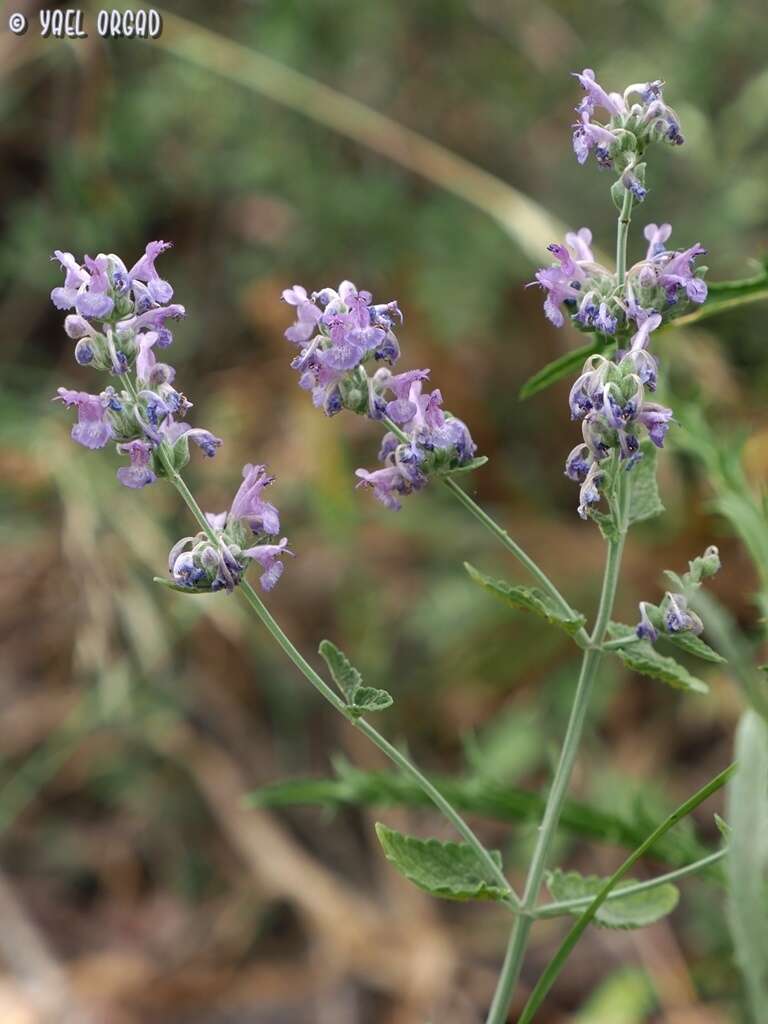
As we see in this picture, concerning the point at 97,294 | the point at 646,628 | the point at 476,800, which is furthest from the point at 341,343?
the point at 476,800

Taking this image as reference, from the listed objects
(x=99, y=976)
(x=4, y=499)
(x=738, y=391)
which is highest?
(x=738, y=391)

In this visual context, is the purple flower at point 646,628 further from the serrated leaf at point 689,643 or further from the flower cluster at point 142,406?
the flower cluster at point 142,406

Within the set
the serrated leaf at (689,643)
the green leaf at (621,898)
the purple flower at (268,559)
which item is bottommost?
the green leaf at (621,898)

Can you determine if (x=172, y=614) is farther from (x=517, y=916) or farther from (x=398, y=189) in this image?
(x=517, y=916)

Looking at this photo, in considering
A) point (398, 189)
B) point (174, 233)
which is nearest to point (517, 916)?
point (398, 189)

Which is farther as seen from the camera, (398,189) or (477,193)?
(398,189)

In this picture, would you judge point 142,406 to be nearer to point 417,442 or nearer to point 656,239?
point 417,442

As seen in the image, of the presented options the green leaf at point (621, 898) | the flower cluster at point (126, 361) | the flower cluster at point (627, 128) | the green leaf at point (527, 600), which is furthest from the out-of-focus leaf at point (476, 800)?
the flower cluster at point (627, 128)
